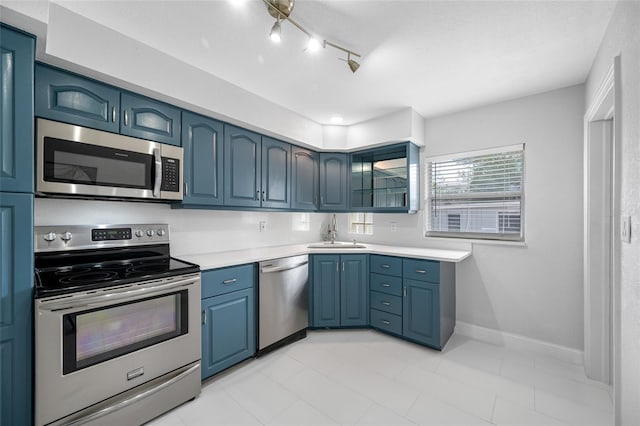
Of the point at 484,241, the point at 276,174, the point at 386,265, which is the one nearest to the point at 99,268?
the point at 276,174

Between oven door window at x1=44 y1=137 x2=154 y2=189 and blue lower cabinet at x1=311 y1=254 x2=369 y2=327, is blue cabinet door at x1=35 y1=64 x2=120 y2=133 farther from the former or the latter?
blue lower cabinet at x1=311 y1=254 x2=369 y2=327

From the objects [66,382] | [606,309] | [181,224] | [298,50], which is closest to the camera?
[66,382]

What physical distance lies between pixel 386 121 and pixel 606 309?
2533 mm

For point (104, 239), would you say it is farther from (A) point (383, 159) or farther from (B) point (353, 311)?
(A) point (383, 159)

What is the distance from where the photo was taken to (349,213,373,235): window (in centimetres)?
377

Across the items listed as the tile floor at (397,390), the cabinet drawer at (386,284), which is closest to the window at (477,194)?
the cabinet drawer at (386,284)

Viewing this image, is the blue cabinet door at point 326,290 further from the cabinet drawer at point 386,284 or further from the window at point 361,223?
the window at point 361,223

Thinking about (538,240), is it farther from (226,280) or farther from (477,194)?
(226,280)

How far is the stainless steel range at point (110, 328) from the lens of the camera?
1.37m

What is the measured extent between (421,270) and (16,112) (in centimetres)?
299

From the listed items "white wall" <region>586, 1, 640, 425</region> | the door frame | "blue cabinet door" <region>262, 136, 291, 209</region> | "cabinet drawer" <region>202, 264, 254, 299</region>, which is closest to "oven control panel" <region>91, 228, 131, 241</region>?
"cabinet drawer" <region>202, 264, 254, 299</region>

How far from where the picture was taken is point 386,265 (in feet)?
9.48

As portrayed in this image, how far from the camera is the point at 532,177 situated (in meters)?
2.61

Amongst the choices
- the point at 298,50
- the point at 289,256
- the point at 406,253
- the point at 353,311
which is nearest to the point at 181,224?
the point at 289,256
